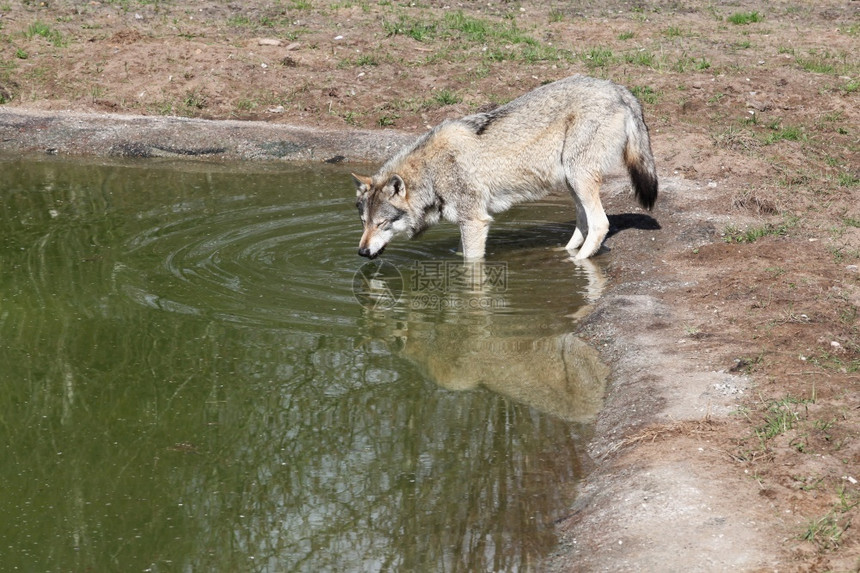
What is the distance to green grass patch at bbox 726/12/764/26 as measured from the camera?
1806cm

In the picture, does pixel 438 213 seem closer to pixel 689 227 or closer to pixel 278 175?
pixel 689 227

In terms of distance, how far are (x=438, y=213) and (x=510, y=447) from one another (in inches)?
158

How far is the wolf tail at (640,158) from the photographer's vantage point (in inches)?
372

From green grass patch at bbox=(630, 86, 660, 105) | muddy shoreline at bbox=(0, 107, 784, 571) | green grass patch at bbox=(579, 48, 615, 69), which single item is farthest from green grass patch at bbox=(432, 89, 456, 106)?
muddy shoreline at bbox=(0, 107, 784, 571)

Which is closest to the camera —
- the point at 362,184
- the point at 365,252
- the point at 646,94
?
the point at 365,252

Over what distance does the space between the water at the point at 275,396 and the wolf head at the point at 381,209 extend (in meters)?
0.38

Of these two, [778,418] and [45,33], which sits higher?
[45,33]

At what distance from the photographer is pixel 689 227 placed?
10.1 metres

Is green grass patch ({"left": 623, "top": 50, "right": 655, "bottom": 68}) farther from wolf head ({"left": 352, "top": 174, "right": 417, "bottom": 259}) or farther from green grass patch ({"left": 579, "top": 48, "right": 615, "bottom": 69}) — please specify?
wolf head ({"left": 352, "top": 174, "right": 417, "bottom": 259})

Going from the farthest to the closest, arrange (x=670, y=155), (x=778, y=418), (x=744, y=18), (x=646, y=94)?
(x=744, y=18) < (x=646, y=94) < (x=670, y=155) < (x=778, y=418)

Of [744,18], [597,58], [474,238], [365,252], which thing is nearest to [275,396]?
[365,252]

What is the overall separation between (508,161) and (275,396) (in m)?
3.85

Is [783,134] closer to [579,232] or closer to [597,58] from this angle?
[597,58]

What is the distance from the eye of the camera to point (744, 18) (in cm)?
1814
